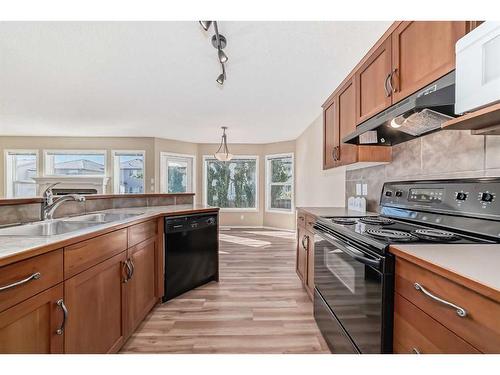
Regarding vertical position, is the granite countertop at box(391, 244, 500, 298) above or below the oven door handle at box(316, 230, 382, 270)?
above

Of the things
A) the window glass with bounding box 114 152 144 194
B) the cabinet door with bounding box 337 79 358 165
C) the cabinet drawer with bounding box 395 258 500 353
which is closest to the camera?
the cabinet drawer with bounding box 395 258 500 353

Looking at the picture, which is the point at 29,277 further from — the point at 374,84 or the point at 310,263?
the point at 374,84

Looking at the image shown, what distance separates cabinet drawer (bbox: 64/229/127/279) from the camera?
1.17m

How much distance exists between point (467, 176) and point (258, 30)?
1695 mm

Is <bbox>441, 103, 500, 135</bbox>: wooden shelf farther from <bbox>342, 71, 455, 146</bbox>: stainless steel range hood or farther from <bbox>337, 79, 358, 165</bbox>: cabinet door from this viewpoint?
<bbox>337, 79, 358, 165</bbox>: cabinet door

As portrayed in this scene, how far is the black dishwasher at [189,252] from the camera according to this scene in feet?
8.11

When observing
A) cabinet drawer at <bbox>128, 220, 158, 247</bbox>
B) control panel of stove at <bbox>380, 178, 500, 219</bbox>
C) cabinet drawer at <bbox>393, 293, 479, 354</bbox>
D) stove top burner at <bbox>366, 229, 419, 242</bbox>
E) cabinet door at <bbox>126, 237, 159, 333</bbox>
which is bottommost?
cabinet door at <bbox>126, 237, 159, 333</bbox>

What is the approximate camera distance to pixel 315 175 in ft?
16.0

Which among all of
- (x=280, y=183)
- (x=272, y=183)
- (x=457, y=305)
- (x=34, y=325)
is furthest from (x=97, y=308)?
(x=272, y=183)

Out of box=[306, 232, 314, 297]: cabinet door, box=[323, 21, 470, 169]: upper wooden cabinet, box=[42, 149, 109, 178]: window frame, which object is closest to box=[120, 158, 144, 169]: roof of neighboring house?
box=[42, 149, 109, 178]: window frame

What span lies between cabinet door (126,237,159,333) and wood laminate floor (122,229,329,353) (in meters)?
0.13

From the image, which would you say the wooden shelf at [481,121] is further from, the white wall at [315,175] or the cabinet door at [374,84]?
the white wall at [315,175]
